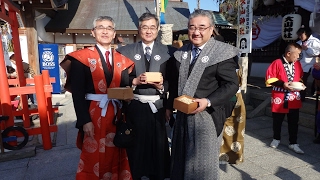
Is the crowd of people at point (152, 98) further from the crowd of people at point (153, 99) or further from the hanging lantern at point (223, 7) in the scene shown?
the hanging lantern at point (223, 7)

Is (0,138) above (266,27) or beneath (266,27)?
beneath

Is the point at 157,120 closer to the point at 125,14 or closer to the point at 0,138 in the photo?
the point at 0,138

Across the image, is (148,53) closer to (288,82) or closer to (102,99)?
(102,99)

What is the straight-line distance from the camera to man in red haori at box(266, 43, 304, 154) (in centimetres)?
351

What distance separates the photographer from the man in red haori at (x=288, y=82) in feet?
11.5

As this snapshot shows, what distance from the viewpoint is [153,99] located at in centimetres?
248

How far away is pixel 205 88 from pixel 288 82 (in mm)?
2122

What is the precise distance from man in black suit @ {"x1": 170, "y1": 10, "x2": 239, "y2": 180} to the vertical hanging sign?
157 inches

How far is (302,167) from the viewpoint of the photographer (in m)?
3.21

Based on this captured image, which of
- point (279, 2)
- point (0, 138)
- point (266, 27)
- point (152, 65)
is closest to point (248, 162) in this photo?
point (152, 65)

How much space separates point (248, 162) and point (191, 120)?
1.91 metres

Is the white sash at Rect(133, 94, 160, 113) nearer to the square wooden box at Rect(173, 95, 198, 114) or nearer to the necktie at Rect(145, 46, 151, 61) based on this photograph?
the necktie at Rect(145, 46, 151, 61)

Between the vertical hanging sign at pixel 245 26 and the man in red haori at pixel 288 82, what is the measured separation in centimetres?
208

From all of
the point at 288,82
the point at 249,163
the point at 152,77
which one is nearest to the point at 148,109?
the point at 152,77
